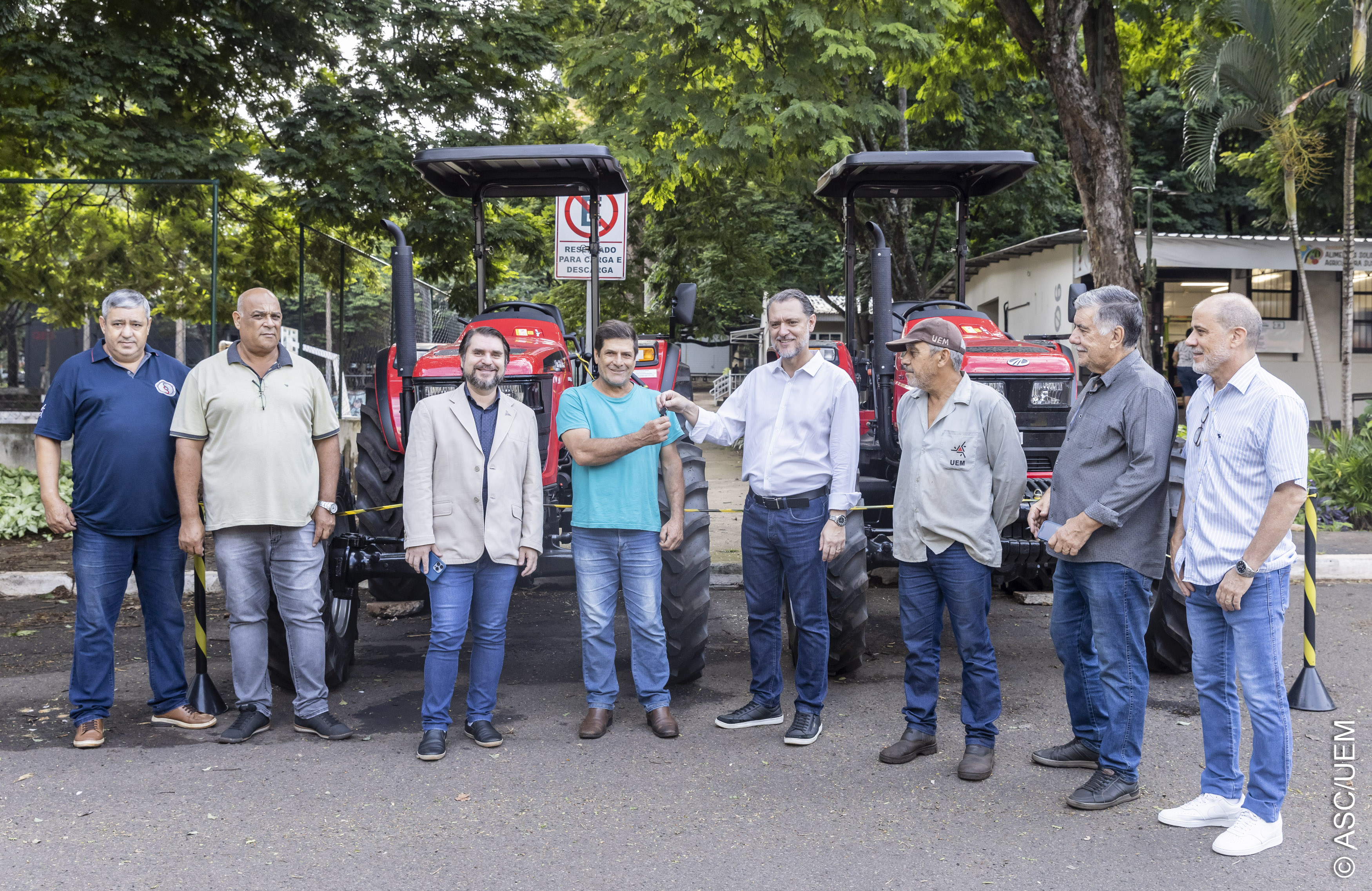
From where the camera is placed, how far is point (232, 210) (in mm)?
11508

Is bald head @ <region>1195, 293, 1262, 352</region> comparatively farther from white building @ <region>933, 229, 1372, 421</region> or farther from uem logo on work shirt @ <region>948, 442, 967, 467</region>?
white building @ <region>933, 229, 1372, 421</region>

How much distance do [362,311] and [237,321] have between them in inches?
335

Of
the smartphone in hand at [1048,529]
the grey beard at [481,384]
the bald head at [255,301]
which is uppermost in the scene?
Result: the bald head at [255,301]

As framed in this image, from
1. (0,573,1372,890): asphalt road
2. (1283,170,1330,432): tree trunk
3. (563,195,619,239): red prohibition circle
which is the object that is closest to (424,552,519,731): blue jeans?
(0,573,1372,890): asphalt road

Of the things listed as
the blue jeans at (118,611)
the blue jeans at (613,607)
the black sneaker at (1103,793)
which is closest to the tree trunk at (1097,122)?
the blue jeans at (613,607)

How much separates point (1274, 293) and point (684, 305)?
68.1 feet

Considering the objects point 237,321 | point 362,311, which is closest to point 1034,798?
point 237,321

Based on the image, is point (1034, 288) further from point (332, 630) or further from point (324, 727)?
point (324, 727)

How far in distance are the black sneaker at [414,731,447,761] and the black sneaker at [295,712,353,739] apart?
17.0 inches

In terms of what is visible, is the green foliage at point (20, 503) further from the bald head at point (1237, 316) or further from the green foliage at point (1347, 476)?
the green foliage at point (1347, 476)

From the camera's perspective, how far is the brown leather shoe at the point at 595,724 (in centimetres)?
516

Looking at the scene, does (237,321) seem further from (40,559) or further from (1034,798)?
(40,559)

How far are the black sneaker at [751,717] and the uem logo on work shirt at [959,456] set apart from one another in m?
1.49

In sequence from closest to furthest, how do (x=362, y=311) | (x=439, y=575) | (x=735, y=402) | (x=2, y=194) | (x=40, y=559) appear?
(x=439, y=575), (x=735, y=402), (x=40, y=559), (x=2, y=194), (x=362, y=311)
